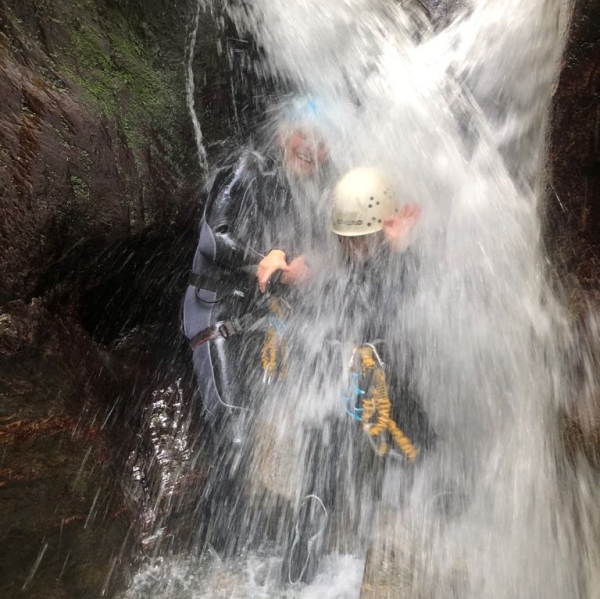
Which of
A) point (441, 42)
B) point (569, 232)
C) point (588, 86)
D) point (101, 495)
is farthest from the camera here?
point (441, 42)

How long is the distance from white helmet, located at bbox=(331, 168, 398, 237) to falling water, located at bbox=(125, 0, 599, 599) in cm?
42

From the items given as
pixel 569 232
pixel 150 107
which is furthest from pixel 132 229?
pixel 569 232

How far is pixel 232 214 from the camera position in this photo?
4.24 meters

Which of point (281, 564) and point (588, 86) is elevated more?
point (588, 86)

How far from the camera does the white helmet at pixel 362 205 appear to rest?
3199 millimetres

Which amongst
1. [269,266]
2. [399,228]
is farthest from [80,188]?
[399,228]

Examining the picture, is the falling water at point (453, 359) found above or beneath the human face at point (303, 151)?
beneath

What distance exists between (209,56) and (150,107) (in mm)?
1178

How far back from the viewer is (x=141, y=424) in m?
4.36

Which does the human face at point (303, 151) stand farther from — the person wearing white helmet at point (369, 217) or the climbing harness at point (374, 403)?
the climbing harness at point (374, 403)

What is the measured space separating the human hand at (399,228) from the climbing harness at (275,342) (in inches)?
47.3

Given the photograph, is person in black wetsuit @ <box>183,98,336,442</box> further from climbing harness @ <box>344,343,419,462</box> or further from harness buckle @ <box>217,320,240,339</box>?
climbing harness @ <box>344,343,419,462</box>

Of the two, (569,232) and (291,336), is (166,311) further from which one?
(569,232)

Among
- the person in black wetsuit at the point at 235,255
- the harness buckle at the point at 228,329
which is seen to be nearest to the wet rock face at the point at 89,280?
the person in black wetsuit at the point at 235,255
